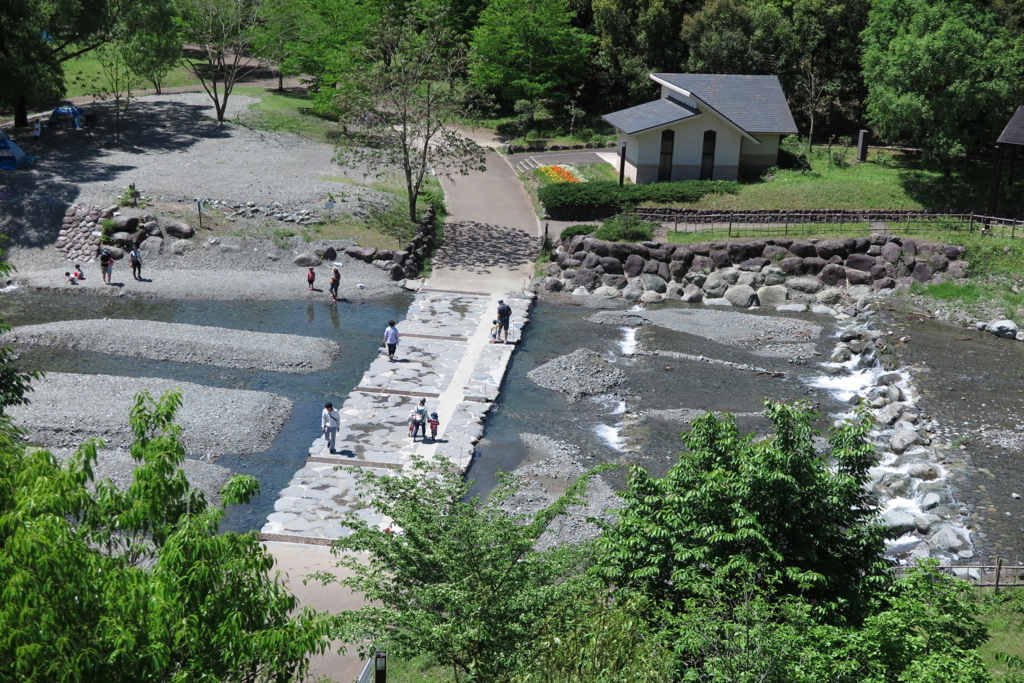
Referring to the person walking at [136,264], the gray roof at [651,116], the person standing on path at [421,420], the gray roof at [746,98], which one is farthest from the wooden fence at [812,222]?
the person walking at [136,264]


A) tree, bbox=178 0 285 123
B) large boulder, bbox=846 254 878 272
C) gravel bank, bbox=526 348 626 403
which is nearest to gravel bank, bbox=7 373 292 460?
gravel bank, bbox=526 348 626 403

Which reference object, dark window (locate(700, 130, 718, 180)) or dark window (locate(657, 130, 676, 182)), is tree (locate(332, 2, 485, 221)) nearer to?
dark window (locate(657, 130, 676, 182))

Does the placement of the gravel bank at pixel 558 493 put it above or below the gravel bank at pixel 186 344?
below

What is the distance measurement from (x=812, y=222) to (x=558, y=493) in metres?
27.2

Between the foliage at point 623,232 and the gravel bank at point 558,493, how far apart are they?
18371 millimetres

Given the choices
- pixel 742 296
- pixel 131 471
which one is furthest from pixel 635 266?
pixel 131 471

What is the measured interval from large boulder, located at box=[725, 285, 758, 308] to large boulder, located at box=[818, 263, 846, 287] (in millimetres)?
3661

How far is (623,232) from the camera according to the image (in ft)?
142

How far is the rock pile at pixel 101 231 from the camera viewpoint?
3997 centimetres

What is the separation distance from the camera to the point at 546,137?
61.5m

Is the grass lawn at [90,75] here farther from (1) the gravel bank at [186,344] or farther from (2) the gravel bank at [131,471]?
(2) the gravel bank at [131,471]

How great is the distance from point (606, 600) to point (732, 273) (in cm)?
2999

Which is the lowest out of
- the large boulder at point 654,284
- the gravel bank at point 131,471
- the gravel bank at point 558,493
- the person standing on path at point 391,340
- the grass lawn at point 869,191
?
the gravel bank at point 558,493

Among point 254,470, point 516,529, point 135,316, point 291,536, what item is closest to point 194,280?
point 135,316
